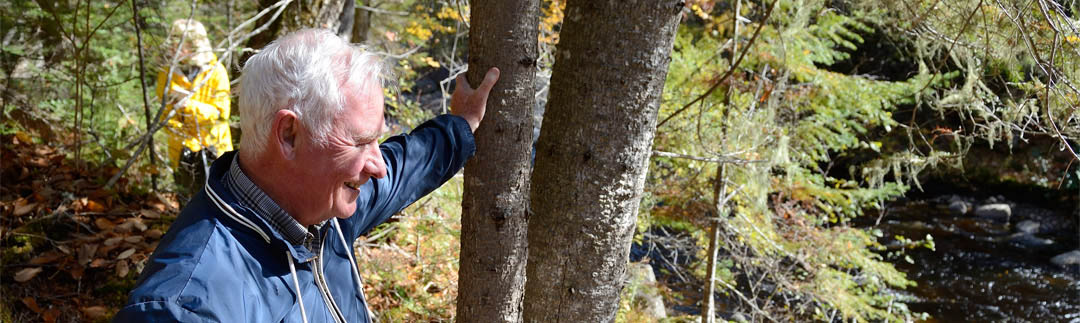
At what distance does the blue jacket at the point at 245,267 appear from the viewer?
1164mm

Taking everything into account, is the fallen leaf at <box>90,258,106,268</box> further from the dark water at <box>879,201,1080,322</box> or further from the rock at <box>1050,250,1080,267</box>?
the rock at <box>1050,250,1080,267</box>

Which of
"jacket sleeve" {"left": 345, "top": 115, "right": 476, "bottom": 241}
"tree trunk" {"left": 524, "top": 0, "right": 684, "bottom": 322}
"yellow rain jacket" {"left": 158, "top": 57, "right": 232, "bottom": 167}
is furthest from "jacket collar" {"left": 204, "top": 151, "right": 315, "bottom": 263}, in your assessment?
"yellow rain jacket" {"left": 158, "top": 57, "right": 232, "bottom": 167}

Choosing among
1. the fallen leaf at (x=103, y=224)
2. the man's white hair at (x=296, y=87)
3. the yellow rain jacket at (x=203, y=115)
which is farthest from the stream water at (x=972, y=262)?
the man's white hair at (x=296, y=87)

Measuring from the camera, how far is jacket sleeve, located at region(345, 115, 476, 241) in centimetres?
176

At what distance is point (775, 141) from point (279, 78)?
4.40 meters

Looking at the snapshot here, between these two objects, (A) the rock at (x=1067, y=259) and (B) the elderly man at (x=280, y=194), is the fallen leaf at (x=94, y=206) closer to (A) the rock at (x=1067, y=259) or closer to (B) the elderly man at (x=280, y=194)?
(B) the elderly man at (x=280, y=194)

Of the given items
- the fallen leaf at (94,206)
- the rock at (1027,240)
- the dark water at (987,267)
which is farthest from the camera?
the rock at (1027,240)

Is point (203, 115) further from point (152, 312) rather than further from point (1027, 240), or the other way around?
point (1027, 240)

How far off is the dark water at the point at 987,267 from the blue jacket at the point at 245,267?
26.1 feet

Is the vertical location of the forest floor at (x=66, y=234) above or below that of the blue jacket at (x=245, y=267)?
below

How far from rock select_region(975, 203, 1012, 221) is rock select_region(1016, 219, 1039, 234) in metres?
0.36

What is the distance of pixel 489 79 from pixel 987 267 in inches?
392

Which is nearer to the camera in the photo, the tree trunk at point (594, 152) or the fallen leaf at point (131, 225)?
the tree trunk at point (594, 152)

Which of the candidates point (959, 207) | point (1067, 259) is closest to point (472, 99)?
point (1067, 259)
